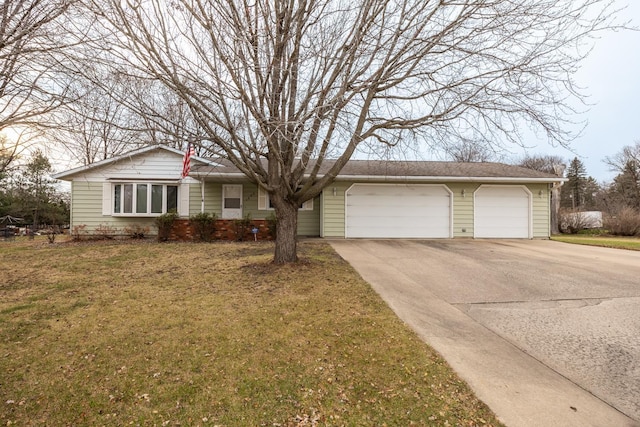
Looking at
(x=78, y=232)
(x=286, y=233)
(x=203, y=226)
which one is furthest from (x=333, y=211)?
(x=78, y=232)

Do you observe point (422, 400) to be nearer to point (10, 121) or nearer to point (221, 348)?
point (221, 348)

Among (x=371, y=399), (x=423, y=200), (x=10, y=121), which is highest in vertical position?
(x=10, y=121)

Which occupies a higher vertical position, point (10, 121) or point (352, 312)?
point (10, 121)

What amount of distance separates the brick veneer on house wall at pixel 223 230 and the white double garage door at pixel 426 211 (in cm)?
311

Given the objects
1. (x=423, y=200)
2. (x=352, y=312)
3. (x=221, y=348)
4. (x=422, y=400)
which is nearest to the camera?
(x=422, y=400)

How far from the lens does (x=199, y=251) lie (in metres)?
8.67

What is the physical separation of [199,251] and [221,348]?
19.7 ft

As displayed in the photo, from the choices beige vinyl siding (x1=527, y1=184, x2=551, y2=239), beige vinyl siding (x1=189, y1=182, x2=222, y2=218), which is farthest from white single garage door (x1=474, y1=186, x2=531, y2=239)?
beige vinyl siding (x1=189, y1=182, x2=222, y2=218)

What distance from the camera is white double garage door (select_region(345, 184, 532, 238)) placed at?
38.9 feet

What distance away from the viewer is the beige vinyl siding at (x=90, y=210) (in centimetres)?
1205

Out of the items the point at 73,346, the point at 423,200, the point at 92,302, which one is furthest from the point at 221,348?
the point at 423,200

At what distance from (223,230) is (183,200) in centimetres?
256

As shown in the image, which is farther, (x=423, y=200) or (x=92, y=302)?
(x=423, y=200)

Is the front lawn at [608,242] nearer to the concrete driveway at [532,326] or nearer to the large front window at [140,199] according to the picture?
the concrete driveway at [532,326]
